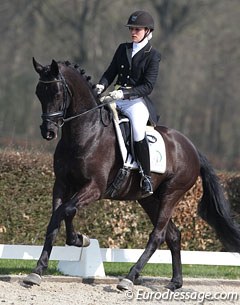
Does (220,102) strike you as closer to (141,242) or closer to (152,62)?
(141,242)

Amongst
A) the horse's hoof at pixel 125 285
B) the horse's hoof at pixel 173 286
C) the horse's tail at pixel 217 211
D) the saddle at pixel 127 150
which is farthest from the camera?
the horse's tail at pixel 217 211

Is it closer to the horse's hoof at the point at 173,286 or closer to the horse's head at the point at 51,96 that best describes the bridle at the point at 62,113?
the horse's head at the point at 51,96

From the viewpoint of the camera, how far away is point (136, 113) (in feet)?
30.0

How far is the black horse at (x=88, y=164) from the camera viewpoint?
840 centimetres

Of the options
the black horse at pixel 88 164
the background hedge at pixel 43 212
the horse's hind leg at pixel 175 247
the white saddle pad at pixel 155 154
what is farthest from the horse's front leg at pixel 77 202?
the background hedge at pixel 43 212

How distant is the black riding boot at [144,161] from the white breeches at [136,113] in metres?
0.06

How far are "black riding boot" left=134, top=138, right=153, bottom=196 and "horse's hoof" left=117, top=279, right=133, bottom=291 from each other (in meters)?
0.98

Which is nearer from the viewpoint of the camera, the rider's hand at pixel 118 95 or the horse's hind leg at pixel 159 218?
the rider's hand at pixel 118 95

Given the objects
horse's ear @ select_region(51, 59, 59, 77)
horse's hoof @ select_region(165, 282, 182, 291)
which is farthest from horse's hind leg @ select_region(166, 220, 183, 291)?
horse's ear @ select_region(51, 59, 59, 77)

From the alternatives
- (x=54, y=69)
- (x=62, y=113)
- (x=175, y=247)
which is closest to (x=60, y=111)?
(x=62, y=113)

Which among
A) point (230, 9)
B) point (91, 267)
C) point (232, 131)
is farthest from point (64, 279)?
point (232, 131)

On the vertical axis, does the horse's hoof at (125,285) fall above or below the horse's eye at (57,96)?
below

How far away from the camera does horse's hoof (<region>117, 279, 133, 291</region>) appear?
8.61m

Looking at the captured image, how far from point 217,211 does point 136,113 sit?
1587 mm
